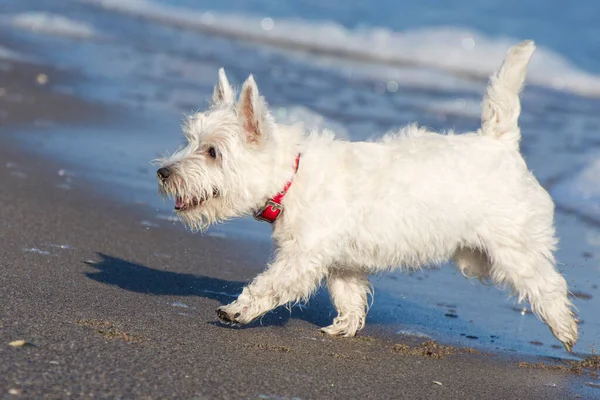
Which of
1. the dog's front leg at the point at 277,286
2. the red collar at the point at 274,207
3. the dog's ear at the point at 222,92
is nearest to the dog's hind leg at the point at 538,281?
the dog's front leg at the point at 277,286

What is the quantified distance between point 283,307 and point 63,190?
8.43ft

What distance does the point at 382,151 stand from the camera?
5.52 meters

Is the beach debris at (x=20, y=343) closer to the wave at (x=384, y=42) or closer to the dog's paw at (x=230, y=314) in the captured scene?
the dog's paw at (x=230, y=314)

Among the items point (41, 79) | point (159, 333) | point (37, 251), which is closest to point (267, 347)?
point (159, 333)

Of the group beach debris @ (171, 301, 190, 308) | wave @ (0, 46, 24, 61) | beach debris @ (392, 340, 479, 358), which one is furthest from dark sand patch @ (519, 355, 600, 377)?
wave @ (0, 46, 24, 61)

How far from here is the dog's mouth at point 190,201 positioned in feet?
17.2

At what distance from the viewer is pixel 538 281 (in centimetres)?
556

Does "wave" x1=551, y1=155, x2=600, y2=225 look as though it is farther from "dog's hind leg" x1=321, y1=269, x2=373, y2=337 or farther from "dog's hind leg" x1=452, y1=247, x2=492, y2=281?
"dog's hind leg" x1=321, y1=269, x2=373, y2=337

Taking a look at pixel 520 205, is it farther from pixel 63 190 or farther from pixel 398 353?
pixel 63 190

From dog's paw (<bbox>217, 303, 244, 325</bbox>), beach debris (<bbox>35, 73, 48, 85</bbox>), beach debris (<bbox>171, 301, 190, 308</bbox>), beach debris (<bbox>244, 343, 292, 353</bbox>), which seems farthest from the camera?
beach debris (<bbox>35, 73, 48, 85</bbox>)

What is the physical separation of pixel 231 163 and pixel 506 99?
1791 millimetres

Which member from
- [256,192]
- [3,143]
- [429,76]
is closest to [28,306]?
[256,192]

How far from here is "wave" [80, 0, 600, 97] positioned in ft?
75.6

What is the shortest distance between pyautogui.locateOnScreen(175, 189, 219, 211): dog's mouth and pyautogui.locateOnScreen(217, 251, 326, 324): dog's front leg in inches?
20.2
